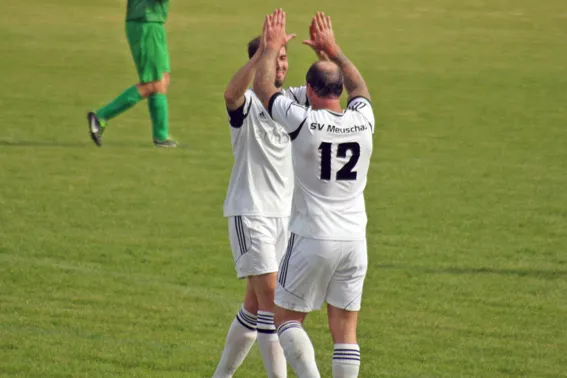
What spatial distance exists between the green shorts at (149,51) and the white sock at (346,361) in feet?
34.0

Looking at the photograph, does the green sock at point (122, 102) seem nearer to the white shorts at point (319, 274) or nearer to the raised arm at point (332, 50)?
the raised arm at point (332, 50)

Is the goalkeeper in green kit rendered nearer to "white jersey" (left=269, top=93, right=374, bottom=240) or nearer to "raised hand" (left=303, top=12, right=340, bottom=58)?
Answer: "raised hand" (left=303, top=12, right=340, bottom=58)

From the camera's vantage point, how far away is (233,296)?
10.7 m

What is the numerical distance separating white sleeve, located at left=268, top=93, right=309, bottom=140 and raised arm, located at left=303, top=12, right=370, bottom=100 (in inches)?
22.0

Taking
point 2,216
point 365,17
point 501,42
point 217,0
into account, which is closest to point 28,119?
point 2,216

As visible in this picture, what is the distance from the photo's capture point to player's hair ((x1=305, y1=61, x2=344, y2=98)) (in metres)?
7.21

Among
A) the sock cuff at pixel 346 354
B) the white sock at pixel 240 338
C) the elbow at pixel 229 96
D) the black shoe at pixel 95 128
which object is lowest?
the black shoe at pixel 95 128

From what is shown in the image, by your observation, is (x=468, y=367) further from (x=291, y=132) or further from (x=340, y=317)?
(x=291, y=132)

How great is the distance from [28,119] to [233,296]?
10.0 metres

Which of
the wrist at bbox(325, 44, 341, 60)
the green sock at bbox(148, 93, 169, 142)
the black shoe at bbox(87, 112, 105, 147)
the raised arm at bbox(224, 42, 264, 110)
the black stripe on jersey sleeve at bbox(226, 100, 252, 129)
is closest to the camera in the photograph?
the raised arm at bbox(224, 42, 264, 110)

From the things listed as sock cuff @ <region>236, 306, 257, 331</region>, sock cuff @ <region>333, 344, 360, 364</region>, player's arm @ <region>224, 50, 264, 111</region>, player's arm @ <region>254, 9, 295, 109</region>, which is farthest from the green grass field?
player's arm @ <region>254, 9, 295, 109</region>

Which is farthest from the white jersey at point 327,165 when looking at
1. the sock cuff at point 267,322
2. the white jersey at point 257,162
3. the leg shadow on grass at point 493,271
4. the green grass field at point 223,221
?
the leg shadow on grass at point 493,271

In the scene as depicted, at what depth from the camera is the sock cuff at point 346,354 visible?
7324 mm

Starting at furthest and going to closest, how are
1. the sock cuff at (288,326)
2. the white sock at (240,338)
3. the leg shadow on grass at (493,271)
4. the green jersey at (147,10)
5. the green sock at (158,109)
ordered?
the green jersey at (147,10)
the green sock at (158,109)
the leg shadow on grass at (493,271)
the white sock at (240,338)
the sock cuff at (288,326)
